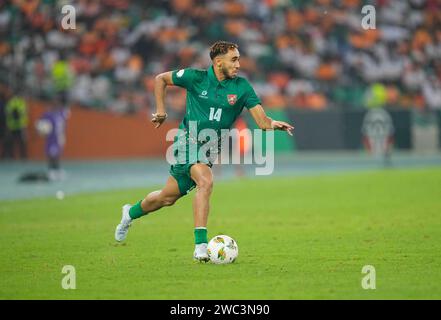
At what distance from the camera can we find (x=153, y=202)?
1178cm

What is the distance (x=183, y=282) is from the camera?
971 centimetres

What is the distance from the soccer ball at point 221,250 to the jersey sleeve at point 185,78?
1.78 meters

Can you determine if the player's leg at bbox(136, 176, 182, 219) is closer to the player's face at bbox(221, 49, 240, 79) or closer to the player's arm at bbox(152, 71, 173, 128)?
the player's arm at bbox(152, 71, 173, 128)

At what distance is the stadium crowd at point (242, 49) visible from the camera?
32125 mm

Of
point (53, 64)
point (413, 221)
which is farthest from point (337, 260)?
point (53, 64)

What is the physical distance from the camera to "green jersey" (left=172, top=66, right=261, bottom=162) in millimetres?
11273

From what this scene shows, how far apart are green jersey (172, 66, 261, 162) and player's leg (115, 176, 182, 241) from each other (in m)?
0.56

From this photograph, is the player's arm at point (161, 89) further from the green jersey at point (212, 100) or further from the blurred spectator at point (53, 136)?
the blurred spectator at point (53, 136)

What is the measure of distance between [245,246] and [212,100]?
7.68ft

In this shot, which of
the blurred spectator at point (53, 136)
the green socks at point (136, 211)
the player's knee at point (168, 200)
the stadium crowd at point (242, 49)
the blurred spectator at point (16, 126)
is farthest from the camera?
the stadium crowd at point (242, 49)

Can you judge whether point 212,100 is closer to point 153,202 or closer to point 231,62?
point 231,62

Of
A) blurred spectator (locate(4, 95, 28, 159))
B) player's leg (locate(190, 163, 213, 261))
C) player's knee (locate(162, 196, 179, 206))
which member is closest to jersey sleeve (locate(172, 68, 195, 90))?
player's leg (locate(190, 163, 213, 261))

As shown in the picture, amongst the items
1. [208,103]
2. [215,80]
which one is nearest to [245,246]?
[208,103]

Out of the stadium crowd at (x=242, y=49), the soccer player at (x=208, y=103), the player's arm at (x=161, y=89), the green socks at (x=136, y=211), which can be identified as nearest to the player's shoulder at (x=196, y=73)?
the soccer player at (x=208, y=103)
